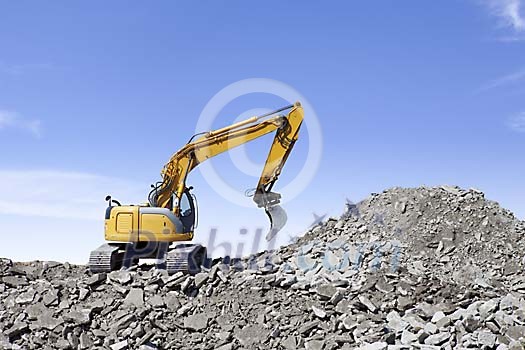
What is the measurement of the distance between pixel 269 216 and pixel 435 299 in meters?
4.90

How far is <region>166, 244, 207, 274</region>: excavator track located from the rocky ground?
21.5 inches

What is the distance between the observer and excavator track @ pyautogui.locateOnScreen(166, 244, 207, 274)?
12836 millimetres

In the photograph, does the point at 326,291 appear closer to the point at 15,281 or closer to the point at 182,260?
the point at 182,260

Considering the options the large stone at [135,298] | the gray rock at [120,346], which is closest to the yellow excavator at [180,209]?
the large stone at [135,298]

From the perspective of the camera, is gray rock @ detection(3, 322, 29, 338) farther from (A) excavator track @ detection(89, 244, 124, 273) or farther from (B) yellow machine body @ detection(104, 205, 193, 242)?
(B) yellow machine body @ detection(104, 205, 193, 242)

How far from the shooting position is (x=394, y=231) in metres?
15.9

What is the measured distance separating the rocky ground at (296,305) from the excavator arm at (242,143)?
1676 mm

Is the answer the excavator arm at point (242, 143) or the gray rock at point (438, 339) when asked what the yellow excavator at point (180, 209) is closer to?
the excavator arm at point (242, 143)

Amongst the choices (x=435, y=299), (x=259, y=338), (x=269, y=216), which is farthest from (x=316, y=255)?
(x=259, y=338)

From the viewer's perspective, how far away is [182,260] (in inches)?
506

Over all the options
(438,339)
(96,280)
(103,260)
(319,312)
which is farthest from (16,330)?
(438,339)

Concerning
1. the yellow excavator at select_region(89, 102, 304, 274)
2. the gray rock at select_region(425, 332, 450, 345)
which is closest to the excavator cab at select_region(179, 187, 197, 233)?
the yellow excavator at select_region(89, 102, 304, 274)

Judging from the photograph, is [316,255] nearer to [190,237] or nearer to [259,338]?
[190,237]

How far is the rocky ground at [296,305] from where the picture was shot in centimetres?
988
